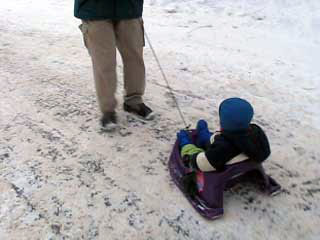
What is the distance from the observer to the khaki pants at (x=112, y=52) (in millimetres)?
3438

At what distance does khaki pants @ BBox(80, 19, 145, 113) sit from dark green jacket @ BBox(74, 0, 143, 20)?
2.3 inches

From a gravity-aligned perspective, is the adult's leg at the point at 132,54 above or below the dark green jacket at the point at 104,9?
below

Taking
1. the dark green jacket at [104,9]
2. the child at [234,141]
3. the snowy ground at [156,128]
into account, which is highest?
the dark green jacket at [104,9]

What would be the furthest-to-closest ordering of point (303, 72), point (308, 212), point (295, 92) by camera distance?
point (303, 72) < point (295, 92) < point (308, 212)

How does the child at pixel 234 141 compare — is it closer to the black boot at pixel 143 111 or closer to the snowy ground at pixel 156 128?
the snowy ground at pixel 156 128

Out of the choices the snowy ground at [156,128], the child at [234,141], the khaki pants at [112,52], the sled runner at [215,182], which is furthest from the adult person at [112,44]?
the child at [234,141]

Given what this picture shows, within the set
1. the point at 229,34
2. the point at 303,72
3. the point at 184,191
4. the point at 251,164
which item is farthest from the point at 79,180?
the point at 229,34

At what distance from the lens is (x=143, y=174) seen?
10.4ft

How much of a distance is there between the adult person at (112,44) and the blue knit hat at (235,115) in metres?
1.30

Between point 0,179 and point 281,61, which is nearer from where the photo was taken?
point 0,179

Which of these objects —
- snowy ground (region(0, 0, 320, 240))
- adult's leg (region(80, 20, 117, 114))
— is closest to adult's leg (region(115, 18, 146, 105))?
adult's leg (region(80, 20, 117, 114))

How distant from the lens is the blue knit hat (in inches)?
103

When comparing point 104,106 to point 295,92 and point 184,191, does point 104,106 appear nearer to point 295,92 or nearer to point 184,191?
point 184,191

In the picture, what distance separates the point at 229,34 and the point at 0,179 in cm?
421
